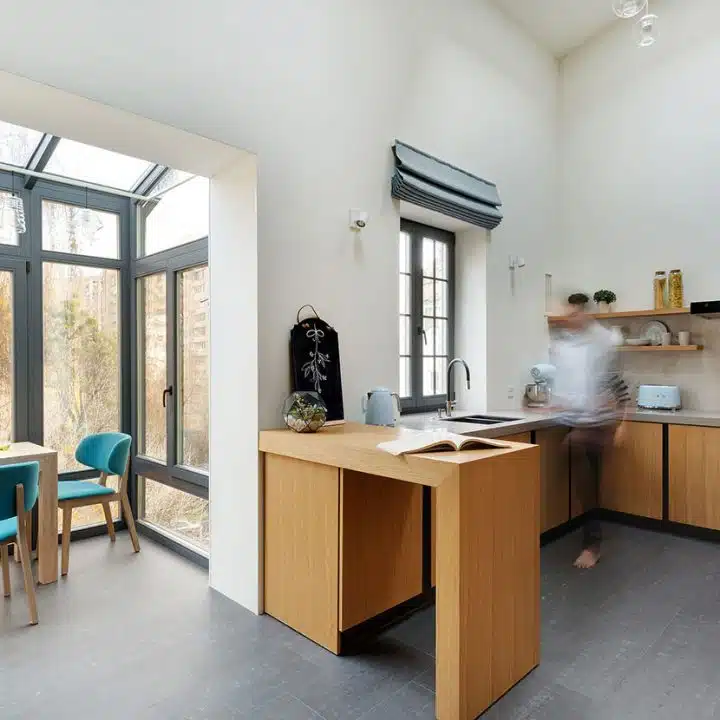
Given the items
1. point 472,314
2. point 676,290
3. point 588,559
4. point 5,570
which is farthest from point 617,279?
point 5,570

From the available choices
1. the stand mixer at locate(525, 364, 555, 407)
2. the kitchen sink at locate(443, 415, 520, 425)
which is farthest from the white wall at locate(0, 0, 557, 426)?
the kitchen sink at locate(443, 415, 520, 425)

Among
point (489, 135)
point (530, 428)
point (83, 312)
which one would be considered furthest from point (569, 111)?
point (83, 312)

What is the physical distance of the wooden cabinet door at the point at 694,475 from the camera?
3.74 m

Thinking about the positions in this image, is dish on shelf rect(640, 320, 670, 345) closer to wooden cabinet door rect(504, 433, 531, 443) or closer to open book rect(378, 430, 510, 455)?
wooden cabinet door rect(504, 433, 531, 443)

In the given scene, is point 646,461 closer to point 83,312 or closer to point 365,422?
point 365,422

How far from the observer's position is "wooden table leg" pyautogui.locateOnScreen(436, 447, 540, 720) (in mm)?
1815

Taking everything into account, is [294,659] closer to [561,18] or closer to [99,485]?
[99,485]

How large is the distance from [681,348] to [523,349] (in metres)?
1.18

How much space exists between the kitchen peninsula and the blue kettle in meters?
0.21

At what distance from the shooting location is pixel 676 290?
4.22 metres

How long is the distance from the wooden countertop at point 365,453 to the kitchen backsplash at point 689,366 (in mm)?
2910

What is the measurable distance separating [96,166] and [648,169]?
4.33 m

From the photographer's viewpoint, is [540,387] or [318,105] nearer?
[318,105]

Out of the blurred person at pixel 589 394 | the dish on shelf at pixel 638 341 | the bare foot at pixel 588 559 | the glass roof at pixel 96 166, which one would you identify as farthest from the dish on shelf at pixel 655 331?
A: the glass roof at pixel 96 166
